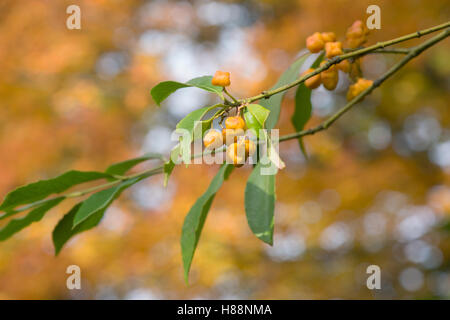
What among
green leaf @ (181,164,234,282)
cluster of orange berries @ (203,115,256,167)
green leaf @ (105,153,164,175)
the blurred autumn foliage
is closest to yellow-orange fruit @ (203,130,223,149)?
cluster of orange berries @ (203,115,256,167)

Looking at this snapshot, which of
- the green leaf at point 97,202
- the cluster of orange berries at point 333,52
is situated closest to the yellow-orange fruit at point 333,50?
the cluster of orange berries at point 333,52

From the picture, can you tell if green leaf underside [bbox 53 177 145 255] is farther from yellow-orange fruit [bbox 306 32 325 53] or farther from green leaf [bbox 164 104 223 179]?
yellow-orange fruit [bbox 306 32 325 53]

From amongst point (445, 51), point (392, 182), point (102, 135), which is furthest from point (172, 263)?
point (445, 51)

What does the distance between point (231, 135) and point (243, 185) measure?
5.56 ft

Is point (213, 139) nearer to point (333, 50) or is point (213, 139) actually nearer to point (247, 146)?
point (247, 146)

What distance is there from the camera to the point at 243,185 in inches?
81.1

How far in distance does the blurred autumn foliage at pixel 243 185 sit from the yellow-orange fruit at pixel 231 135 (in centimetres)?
165

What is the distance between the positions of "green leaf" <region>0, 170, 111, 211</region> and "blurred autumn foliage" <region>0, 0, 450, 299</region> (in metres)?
1.52

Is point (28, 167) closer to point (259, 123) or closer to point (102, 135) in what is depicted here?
point (102, 135)

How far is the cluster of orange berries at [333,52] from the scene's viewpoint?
500 millimetres

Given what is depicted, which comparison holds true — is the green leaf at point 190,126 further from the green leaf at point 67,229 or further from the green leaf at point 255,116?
the green leaf at point 67,229

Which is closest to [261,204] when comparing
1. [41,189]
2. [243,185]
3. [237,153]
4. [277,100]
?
[237,153]

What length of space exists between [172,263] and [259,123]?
1.88m

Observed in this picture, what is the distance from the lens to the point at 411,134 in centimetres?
246
